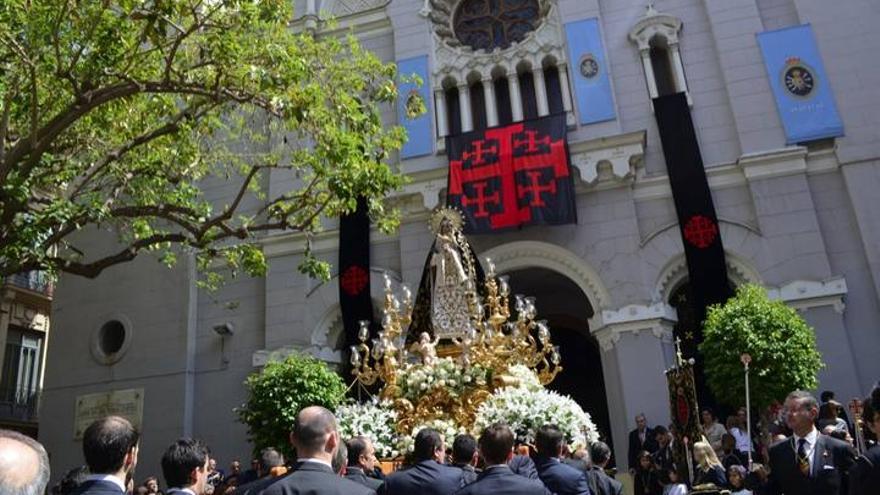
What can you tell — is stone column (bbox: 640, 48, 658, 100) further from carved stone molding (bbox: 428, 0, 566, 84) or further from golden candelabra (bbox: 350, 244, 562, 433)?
golden candelabra (bbox: 350, 244, 562, 433)

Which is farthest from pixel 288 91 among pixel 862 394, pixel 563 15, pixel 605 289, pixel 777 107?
pixel 862 394

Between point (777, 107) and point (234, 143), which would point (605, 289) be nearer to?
point (777, 107)

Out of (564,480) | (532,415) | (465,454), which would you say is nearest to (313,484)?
(465,454)

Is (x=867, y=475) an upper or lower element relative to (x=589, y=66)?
lower

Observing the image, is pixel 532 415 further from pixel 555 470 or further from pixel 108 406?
pixel 108 406

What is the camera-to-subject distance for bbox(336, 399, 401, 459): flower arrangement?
934cm

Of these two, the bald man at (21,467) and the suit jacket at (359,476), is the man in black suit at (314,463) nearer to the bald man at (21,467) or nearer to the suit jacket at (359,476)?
the bald man at (21,467)

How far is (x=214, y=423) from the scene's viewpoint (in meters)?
18.3

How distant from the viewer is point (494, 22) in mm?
20109

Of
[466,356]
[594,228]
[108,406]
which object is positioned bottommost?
[466,356]

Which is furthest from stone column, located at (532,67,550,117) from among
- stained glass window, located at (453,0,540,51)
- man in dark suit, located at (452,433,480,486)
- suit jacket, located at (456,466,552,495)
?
suit jacket, located at (456,466,552,495)

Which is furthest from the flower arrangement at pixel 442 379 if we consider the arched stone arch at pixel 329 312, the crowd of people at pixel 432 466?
the arched stone arch at pixel 329 312

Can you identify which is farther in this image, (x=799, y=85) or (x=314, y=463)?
(x=799, y=85)

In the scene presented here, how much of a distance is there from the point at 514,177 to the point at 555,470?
11798 mm
